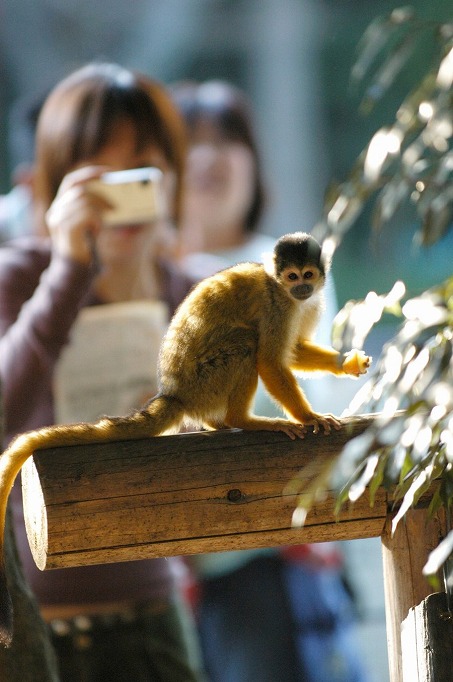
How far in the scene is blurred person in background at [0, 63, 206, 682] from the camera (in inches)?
95.9

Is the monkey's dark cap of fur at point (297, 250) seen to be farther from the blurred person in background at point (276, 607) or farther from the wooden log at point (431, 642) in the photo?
the blurred person in background at point (276, 607)

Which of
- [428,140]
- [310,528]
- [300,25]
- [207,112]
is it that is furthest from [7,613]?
[300,25]

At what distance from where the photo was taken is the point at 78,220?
2592mm

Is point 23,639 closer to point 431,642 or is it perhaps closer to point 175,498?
point 175,498

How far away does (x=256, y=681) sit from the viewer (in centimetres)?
303

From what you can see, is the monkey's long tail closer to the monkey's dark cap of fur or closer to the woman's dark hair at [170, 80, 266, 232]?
the monkey's dark cap of fur

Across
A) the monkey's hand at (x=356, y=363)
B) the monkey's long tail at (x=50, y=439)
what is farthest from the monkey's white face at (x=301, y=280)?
the monkey's long tail at (x=50, y=439)

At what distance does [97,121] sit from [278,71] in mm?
934

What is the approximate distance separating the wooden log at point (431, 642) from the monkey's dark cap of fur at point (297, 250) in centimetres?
65

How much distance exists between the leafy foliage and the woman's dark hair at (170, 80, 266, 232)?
6.56 ft

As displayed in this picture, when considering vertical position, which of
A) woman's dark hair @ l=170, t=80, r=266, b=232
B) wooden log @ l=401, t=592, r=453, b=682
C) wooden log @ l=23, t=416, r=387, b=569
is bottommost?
wooden log @ l=401, t=592, r=453, b=682

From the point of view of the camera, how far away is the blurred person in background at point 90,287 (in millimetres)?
2436

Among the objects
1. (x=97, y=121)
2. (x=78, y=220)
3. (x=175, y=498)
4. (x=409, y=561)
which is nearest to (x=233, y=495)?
(x=175, y=498)

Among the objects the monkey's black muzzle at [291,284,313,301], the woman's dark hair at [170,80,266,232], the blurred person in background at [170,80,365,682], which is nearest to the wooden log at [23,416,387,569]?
the monkey's black muzzle at [291,284,313,301]
